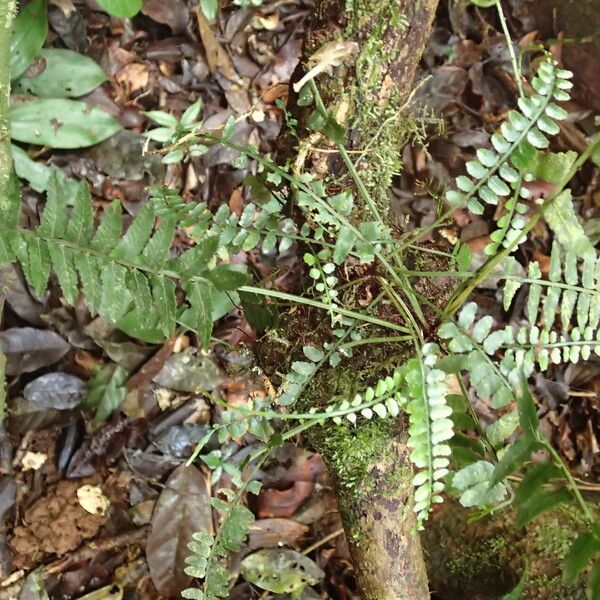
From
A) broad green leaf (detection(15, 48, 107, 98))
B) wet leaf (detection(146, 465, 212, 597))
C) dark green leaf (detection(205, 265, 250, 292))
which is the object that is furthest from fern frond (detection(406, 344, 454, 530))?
broad green leaf (detection(15, 48, 107, 98))

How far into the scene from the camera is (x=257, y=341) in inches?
69.4

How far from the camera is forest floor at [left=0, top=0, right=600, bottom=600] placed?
6.97 ft

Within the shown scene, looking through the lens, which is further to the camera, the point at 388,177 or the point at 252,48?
the point at 252,48

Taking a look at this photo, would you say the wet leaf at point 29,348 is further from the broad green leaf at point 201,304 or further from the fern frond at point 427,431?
the fern frond at point 427,431

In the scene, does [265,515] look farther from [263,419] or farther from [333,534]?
[263,419]

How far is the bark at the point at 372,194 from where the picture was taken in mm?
1523

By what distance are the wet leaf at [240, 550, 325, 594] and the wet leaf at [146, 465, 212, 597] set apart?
0.65 feet

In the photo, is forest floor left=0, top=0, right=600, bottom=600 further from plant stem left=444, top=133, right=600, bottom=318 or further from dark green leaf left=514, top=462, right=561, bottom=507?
dark green leaf left=514, top=462, right=561, bottom=507

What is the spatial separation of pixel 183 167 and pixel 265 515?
1.30 meters

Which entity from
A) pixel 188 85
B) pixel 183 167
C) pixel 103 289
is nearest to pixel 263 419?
pixel 103 289

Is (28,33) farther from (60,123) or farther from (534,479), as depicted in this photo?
(534,479)

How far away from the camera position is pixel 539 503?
1.11m

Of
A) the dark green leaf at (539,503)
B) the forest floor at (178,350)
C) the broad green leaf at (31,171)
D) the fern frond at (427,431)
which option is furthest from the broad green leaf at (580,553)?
the broad green leaf at (31,171)

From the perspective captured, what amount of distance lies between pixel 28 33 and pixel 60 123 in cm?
30
